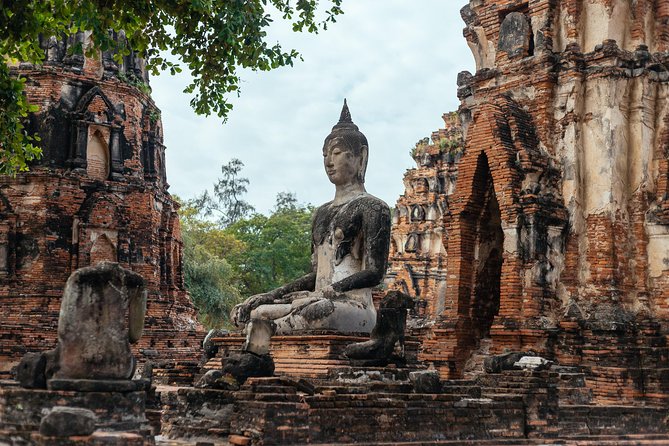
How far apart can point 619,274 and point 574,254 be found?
0.86 metres

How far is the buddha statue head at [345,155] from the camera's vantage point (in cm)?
1206

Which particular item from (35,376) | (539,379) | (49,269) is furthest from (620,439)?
(49,269)

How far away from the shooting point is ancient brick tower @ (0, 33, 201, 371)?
24141 mm

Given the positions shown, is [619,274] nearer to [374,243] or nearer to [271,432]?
[374,243]

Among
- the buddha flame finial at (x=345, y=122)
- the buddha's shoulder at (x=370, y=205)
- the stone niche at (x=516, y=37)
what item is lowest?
the buddha's shoulder at (x=370, y=205)

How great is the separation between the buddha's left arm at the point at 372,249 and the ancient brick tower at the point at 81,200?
12.9 metres

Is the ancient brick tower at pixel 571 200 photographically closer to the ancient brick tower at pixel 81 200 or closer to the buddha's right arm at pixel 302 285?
the buddha's right arm at pixel 302 285

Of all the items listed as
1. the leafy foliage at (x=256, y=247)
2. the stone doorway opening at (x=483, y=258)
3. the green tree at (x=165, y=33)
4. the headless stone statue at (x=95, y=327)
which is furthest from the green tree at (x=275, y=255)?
the headless stone statue at (x=95, y=327)

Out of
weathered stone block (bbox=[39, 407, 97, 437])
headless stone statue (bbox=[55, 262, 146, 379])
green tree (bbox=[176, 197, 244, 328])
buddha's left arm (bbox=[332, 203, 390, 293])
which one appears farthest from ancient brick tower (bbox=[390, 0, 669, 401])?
green tree (bbox=[176, 197, 244, 328])

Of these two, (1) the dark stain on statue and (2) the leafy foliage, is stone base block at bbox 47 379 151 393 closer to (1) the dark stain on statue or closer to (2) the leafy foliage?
(1) the dark stain on statue

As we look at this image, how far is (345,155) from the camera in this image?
12.1 metres

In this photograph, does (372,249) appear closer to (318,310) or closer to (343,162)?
(318,310)

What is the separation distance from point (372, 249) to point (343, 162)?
50.1 inches

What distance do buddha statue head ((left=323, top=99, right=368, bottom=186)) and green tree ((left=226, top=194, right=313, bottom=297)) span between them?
102 feet
